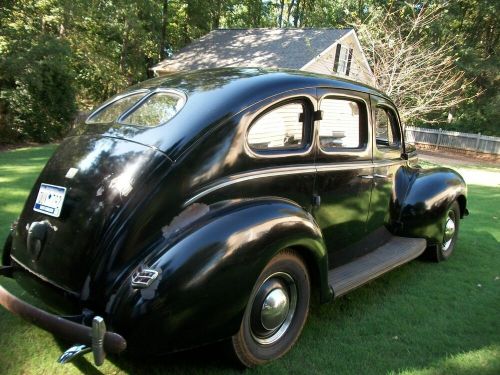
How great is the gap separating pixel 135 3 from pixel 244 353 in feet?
73.0

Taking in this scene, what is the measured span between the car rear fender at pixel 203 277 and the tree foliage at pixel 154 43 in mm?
13985

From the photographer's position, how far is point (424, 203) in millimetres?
4355

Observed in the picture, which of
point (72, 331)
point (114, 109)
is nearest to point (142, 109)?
point (114, 109)

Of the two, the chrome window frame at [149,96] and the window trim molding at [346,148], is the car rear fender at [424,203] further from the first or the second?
the chrome window frame at [149,96]

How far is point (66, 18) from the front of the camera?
17328mm

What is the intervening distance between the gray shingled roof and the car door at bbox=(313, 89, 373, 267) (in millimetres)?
16170

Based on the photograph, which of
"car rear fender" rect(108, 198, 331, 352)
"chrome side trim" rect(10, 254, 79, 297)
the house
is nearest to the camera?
"car rear fender" rect(108, 198, 331, 352)

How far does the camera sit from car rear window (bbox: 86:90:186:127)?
2815 millimetres

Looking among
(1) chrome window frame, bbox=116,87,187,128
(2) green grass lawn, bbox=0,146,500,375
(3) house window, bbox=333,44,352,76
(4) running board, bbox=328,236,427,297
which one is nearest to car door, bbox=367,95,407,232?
(4) running board, bbox=328,236,427,297

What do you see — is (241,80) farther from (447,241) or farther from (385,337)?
(447,241)

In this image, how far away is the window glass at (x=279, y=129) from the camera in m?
2.91

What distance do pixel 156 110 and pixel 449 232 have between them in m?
3.73

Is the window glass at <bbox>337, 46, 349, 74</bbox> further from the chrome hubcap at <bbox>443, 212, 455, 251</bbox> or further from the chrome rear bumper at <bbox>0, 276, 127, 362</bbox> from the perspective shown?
the chrome rear bumper at <bbox>0, 276, 127, 362</bbox>

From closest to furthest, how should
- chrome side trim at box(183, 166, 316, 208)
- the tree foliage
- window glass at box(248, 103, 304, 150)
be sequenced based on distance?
chrome side trim at box(183, 166, 316, 208) → window glass at box(248, 103, 304, 150) → the tree foliage
